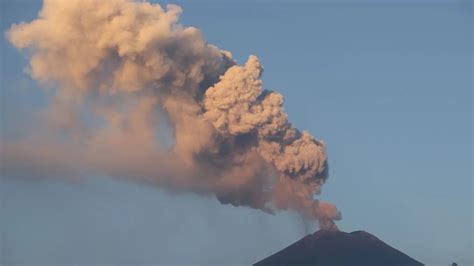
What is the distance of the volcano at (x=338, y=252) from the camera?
91062 mm

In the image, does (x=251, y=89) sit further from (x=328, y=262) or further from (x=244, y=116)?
(x=328, y=262)

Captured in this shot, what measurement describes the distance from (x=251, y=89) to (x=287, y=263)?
29288mm

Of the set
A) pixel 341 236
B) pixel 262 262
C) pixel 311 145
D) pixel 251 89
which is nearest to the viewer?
pixel 251 89

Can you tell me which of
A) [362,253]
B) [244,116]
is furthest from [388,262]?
[244,116]

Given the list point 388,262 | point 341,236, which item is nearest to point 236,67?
point 341,236

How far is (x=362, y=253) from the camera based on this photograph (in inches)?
3782

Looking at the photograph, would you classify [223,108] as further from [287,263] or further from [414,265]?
[414,265]

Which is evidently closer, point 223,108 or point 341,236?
point 223,108

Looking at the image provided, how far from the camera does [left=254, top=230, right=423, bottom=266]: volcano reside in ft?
299

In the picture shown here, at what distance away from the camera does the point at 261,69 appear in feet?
240

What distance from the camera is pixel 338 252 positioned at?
92.1 meters

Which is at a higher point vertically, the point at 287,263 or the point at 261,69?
the point at 261,69

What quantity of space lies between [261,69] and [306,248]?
27484mm

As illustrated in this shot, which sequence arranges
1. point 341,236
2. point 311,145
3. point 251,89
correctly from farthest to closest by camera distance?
point 341,236 → point 311,145 → point 251,89
